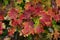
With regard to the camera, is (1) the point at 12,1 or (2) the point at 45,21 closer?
(2) the point at 45,21

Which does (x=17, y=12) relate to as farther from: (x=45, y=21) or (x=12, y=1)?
(x=45, y=21)

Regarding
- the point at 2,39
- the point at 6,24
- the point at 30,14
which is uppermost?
the point at 30,14

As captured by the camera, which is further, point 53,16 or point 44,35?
point 44,35

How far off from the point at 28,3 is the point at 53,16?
14.2 inches

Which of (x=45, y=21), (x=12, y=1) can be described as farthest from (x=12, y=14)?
(x=45, y=21)

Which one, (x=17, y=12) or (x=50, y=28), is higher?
(x=17, y=12)

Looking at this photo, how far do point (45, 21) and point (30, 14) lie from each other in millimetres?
216

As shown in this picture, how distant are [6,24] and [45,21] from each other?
580 mm

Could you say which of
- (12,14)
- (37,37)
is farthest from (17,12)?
(37,37)

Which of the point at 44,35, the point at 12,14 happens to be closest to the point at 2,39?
the point at 12,14

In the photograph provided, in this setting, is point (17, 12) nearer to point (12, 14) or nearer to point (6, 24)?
point (12, 14)

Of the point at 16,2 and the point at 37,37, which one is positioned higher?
the point at 16,2

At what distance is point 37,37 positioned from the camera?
2461 mm

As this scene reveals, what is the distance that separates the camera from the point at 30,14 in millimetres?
2316
